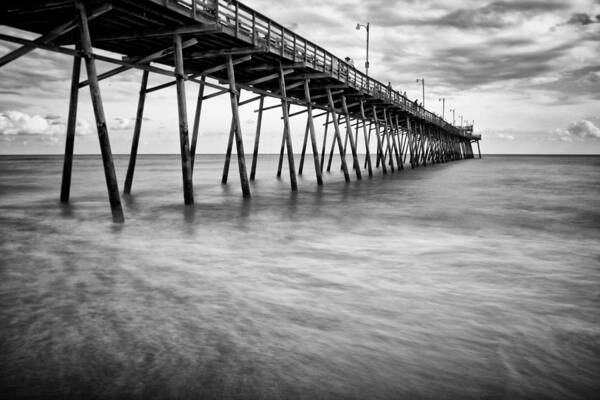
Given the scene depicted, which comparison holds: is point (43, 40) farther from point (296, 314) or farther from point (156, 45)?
point (296, 314)

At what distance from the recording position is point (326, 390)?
2.34m

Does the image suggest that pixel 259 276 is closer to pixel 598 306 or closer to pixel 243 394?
pixel 243 394

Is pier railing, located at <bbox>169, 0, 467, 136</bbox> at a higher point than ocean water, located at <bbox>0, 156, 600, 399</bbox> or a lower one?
higher

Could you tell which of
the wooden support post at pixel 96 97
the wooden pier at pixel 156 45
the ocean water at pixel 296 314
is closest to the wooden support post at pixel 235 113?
the wooden pier at pixel 156 45

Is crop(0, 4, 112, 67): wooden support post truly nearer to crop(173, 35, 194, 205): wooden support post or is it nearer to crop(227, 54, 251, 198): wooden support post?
crop(173, 35, 194, 205): wooden support post

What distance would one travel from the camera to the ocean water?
243 cm

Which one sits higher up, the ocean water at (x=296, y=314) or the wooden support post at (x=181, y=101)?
the wooden support post at (x=181, y=101)

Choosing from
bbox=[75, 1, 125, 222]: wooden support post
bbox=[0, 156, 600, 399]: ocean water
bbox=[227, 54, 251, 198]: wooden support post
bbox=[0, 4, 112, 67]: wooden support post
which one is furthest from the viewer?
bbox=[227, 54, 251, 198]: wooden support post

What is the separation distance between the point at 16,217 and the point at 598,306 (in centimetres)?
1143

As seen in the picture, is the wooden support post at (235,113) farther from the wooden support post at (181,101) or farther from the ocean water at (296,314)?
the ocean water at (296,314)

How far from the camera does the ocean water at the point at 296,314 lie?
2428mm

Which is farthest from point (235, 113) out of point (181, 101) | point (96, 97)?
point (96, 97)

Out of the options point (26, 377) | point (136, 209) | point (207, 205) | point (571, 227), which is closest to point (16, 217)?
point (136, 209)

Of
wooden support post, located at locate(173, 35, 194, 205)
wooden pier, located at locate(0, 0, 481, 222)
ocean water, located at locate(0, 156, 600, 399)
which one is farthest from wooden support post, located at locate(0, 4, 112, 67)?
ocean water, located at locate(0, 156, 600, 399)
